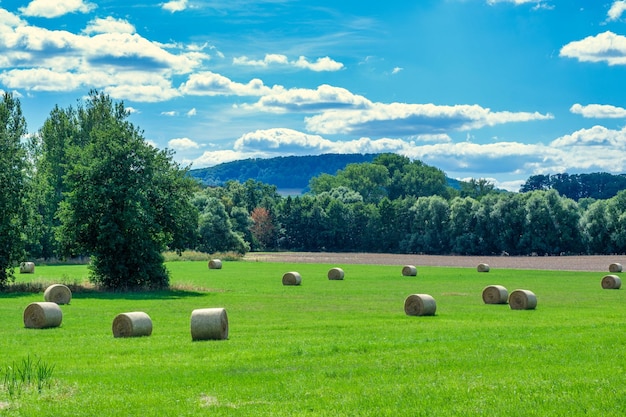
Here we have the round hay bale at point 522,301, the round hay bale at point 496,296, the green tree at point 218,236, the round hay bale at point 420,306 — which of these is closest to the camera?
the round hay bale at point 420,306

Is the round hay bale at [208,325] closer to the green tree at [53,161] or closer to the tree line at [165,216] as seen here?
the tree line at [165,216]

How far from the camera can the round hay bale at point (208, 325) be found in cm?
2475

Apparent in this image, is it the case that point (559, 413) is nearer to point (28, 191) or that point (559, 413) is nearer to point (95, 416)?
point (95, 416)

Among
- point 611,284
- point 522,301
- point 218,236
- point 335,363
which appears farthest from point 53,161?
point 335,363

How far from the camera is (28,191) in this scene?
53375 mm

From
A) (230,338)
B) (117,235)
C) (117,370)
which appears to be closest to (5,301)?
(117,235)

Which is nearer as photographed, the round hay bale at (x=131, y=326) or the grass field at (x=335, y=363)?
the grass field at (x=335, y=363)

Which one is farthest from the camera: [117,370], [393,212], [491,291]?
[393,212]

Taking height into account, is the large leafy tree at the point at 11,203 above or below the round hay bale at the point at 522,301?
above

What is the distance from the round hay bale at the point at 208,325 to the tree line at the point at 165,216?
2716 centimetres

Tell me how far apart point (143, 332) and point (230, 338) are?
3.18 m

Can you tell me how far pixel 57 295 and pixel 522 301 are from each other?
2374 cm

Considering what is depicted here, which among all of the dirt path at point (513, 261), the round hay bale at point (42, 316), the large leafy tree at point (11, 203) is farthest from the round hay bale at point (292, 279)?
the dirt path at point (513, 261)

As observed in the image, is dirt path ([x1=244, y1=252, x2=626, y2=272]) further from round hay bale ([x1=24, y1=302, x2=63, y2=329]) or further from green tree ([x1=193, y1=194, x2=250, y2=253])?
round hay bale ([x1=24, y1=302, x2=63, y2=329])
